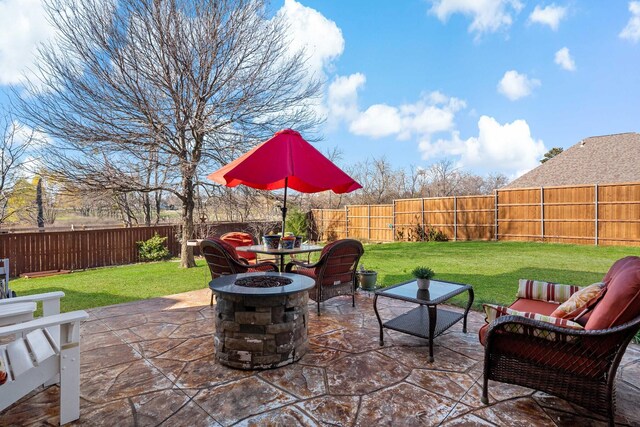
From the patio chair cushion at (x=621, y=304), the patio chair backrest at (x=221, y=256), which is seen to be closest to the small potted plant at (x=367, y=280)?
the patio chair backrest at (x=221, y=256)

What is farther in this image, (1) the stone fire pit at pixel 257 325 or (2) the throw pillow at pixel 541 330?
(1) the stone fire pit at pixel 257 325

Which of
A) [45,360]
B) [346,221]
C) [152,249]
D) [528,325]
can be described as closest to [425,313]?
[528,325]

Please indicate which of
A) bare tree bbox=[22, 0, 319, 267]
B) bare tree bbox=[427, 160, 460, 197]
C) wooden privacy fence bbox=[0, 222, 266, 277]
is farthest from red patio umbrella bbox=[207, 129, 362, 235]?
bare tree bbox=[427, 160, 460, 197]

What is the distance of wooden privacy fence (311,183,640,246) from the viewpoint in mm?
10633

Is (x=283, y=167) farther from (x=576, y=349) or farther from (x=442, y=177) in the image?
(x=442, y=177)

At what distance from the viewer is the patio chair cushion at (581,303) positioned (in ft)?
7.36

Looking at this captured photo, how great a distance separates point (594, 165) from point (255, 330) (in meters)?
21.4

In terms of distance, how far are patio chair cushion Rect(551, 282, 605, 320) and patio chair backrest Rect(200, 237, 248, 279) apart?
3.21 m

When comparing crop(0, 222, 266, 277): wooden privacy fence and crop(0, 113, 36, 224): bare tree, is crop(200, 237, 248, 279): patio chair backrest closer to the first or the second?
crop(0, 222, 266, 277): wooden privacy fence

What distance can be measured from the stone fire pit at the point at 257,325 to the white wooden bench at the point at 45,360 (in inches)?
39.0

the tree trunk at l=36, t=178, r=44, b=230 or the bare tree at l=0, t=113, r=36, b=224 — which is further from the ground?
the bare tree at l=0, t=113, r=36, b=224

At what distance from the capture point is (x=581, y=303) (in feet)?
7.68

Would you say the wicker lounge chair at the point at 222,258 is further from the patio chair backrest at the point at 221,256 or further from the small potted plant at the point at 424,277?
the small potted plant at the point at 424,277

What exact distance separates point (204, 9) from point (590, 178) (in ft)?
62.3
